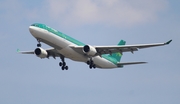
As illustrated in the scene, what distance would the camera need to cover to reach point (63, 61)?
240 feet

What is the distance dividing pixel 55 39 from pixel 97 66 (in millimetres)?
10202

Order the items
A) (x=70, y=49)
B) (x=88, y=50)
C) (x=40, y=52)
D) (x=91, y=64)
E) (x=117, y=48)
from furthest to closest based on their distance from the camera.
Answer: (x=91, y=64) → (x=40, y=52) → (x=117, y=48) → (x=88, y=50) → (x=70, y=49)

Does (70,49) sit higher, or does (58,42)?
(58,42)

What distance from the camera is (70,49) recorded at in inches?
2611

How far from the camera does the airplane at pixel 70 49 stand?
64.8m

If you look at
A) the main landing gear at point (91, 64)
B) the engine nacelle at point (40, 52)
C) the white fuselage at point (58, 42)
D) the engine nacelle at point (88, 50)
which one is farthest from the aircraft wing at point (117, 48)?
the engine nacelle at point (40, 52)

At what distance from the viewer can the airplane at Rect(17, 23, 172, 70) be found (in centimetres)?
6481

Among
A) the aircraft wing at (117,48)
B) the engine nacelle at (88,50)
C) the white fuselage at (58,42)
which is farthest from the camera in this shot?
the engine nacelle at (88,50)

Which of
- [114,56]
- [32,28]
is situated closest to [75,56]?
[32,28]

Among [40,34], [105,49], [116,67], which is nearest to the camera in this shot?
[40,34]

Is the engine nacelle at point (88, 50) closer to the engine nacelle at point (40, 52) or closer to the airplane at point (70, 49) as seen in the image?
the airplane at point (70, 49)

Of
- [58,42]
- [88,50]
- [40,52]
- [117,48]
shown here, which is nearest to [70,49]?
[58,42]

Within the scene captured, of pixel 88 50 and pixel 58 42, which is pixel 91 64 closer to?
pixel 88 50

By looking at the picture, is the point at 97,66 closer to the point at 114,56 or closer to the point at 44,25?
the point at 114,56
